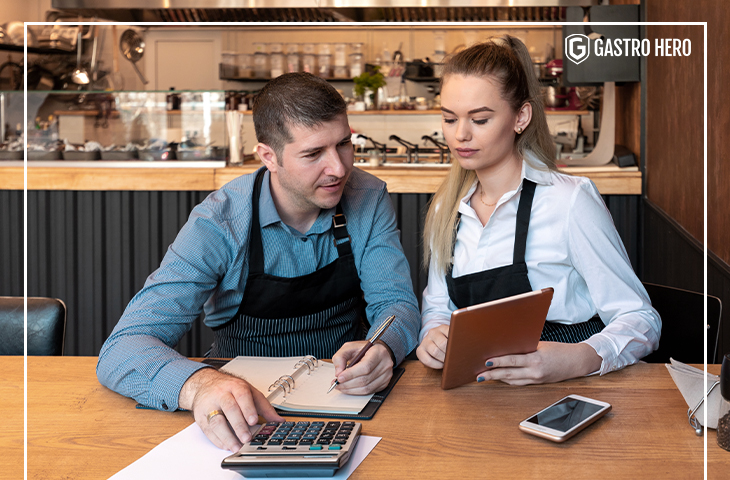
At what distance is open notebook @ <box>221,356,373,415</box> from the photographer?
110 cm

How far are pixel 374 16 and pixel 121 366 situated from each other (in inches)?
177

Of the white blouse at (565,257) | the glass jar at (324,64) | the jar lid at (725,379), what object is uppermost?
the glass jar at (324,64)

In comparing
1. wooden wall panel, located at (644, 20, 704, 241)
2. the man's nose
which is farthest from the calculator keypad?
wooden wall panel, located at (644, 20, 704, 241)

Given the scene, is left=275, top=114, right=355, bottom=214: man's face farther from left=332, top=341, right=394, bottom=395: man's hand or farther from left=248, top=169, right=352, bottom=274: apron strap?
left=332, top=341, right=394, bottom=395: man's hand

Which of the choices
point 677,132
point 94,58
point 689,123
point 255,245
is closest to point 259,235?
point 255,245

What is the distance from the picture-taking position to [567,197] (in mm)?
1519

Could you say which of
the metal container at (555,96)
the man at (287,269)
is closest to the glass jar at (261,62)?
the metal container at (555,96)

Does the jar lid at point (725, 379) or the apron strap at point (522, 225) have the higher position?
the apron strap at point (522, 225)

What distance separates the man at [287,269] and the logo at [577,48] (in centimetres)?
207

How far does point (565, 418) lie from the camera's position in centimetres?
102

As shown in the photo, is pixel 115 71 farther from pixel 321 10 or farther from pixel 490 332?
pixel 490 332

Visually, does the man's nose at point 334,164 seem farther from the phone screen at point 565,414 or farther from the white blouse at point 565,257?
the phone screen at point 565,414

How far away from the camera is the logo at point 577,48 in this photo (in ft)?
11.0

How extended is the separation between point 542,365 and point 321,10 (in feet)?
14.6
